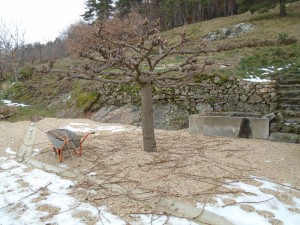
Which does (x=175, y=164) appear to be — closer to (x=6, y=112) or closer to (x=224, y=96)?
(x=224, y=96)

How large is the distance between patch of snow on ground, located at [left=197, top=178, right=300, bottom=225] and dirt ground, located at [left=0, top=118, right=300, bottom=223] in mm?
185

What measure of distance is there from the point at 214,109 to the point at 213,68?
5.60 ft

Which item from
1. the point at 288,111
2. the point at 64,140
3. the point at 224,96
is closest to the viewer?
the point at 64,140

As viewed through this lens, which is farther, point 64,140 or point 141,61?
point 64,140

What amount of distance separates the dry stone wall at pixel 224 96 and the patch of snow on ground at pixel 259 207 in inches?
176

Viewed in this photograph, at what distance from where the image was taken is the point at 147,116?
5.65 metres

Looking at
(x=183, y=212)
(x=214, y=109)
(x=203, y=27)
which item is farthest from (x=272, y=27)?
(x=183, y=212)

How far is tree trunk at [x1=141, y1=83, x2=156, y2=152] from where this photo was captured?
18.3 ft

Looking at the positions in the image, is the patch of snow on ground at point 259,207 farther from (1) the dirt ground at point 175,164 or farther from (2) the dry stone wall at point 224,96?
(2) the dry stone wall at point 224,96

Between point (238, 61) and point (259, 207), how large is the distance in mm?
7862

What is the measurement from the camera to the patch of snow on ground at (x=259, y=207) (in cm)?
329

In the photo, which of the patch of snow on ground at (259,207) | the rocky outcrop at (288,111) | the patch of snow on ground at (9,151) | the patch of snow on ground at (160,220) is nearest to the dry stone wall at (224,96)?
the rocky outcrop at (288,111)

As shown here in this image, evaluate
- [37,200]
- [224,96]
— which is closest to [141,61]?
[37,200]

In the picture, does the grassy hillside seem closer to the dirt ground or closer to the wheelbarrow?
the wheelbarrow
